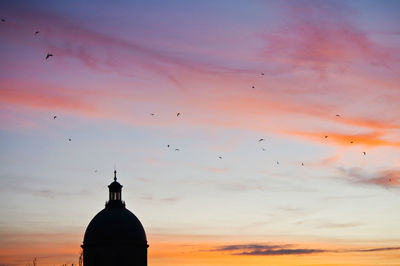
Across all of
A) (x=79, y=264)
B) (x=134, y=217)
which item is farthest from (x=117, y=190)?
(x=79, y=264)

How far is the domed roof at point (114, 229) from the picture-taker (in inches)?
3844

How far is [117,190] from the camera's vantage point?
10575 cm

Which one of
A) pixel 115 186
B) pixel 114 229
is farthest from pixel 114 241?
pixel 115 186

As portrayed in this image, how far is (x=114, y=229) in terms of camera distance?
9788 centimetres

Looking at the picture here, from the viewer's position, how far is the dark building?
97562 millimetres

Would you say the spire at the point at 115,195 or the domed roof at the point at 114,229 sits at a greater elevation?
the spire at the point at 115,195

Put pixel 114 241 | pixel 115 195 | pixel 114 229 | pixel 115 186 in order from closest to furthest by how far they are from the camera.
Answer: pixel 114 241 < pixel 114 229 < pixel 115 195 < pixel 115 186

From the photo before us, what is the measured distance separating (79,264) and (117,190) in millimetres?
38551

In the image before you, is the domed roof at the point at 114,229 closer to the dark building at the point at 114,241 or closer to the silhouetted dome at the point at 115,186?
the dark building at the point at 114,241

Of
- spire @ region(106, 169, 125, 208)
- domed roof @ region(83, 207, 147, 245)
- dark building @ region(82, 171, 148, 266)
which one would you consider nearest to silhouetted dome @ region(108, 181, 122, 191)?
spire @ region(106, 169, 125, 208)

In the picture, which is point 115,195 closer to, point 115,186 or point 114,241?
point 115,186

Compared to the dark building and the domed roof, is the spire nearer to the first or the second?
the domed roof

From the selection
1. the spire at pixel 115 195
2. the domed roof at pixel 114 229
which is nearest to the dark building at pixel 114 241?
the domed roof at pixel 114 229

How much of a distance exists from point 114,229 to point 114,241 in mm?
1723
